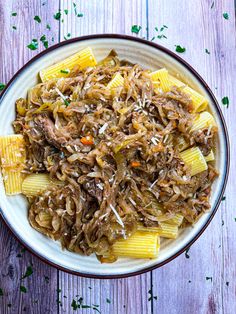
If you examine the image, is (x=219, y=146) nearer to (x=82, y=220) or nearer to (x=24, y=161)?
(x=82, y=220)

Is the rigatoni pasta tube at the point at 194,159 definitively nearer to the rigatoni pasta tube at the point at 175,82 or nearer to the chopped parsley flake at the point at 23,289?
the rigatoni pasta tube at the point at 175,82

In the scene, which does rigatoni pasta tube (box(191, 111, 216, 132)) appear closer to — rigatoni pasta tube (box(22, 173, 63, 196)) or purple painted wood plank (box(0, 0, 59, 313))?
rigatoni pasta tube (box(22, 173, 63, 196))

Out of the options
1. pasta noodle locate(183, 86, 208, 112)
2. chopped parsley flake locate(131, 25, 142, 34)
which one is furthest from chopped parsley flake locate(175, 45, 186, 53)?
pasta noodle locate(183, 86, 208, 112)

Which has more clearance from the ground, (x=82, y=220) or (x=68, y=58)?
(x=68, y=58)

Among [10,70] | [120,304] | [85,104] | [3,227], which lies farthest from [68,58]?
[120,304]

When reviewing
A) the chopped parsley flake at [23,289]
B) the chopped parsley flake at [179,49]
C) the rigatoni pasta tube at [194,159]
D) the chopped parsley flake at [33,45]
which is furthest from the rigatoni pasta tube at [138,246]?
the chopped parsley flake at [33,45]

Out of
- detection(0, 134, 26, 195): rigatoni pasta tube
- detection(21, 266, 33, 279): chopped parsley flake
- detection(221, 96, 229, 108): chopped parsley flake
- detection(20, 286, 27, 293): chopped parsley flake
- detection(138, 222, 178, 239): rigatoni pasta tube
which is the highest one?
detection(221, 96, 229, 108): chopped parsley flake
